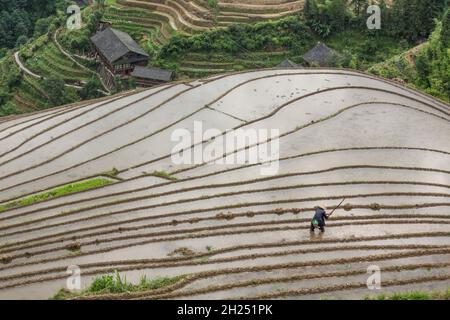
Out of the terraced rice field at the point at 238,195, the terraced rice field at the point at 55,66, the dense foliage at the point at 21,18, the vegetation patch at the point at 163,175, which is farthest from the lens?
the dense foliage at the point at 21,18

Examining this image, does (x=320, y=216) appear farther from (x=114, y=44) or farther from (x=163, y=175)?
(x=114, y=44)

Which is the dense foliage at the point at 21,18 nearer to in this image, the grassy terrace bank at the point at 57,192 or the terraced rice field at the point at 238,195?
the terraced rice field at the point at 238,195

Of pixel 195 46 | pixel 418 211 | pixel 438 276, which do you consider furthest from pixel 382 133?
pixel 195 46

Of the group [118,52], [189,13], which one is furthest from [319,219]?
[189,13]

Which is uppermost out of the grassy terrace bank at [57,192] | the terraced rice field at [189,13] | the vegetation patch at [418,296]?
the terraced rice field at [189,13]

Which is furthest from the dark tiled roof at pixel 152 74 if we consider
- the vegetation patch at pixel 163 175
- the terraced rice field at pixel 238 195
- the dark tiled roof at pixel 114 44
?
the vegetation patch at pixel 163 175
